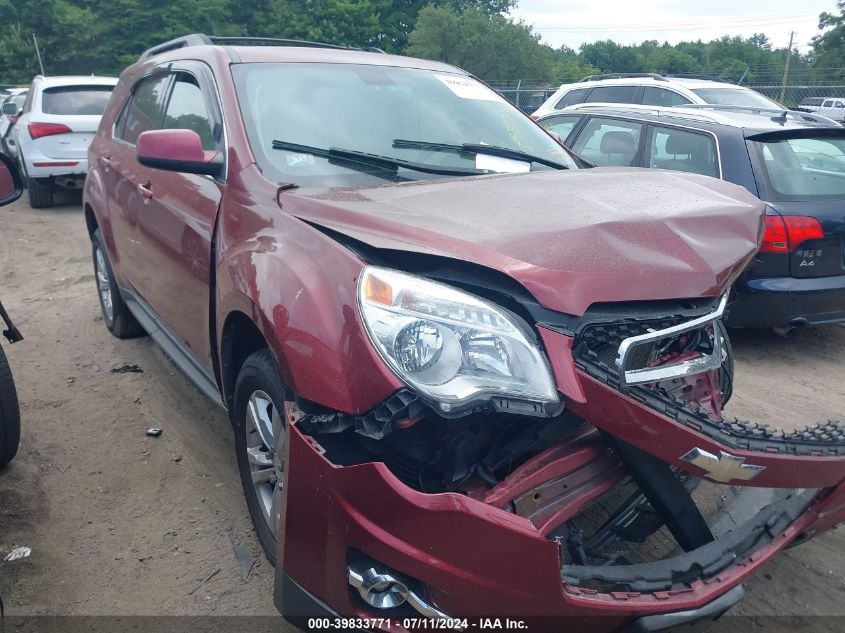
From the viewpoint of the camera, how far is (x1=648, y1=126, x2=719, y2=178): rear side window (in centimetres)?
511

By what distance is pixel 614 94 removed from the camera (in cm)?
1032

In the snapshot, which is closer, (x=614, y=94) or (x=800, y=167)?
(x=800, y=167)

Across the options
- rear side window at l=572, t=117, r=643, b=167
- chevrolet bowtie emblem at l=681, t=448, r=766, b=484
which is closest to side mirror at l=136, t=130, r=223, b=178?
chevrolet bowtie emblem at l=681, t=448, r=766, b=484

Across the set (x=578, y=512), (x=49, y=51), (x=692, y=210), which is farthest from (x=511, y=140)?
(x=49, y=51)

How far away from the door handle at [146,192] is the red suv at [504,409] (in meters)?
1.27

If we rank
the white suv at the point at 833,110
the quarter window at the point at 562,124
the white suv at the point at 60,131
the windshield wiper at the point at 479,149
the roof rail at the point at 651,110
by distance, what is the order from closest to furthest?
the windshield wiper at the point at 479,149, the roof rail at the point at 651,110, the quarter window at the point at 562,124, the white suv at the point at 60,131, the white suv at the point at 833,110

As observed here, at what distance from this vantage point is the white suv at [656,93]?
955cm

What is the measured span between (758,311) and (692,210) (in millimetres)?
2623

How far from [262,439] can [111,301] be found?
3.06 metres

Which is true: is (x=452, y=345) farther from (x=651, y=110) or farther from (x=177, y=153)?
(x=651, y=110)

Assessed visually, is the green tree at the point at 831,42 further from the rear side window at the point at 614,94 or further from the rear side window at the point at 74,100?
the rear side window at the point at 74,100

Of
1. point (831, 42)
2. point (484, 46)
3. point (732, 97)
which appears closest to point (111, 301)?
point (732, 97)

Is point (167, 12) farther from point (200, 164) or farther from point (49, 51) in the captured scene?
point (200, 164)

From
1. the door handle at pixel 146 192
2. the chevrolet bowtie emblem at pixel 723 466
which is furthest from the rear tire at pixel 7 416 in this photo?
the chevrolet bowtie emblem at pixel 723 466
